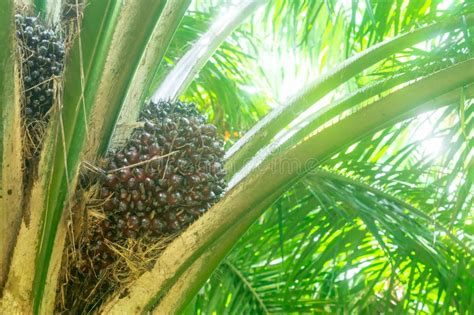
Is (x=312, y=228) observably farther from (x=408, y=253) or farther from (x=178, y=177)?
(x=178, y=177)

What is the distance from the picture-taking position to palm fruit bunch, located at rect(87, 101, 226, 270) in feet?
5.18

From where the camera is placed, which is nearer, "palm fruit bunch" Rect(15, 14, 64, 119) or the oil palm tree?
the oil palm tree

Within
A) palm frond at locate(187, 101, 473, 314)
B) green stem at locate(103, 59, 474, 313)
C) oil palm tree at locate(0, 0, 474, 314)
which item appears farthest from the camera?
palm frond at locate(187, 101, 473, 314)

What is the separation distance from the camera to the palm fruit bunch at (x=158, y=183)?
62.2 inches

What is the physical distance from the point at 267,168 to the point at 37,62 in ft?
2.09

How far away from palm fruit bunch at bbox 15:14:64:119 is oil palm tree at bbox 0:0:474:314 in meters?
0.11

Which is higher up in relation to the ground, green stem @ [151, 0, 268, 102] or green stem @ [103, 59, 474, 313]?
green stem @ [151, 0, 268, 102]

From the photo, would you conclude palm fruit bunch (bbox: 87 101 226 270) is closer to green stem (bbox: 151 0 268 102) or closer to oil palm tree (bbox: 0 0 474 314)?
oil palm tree (bbox: 0 0 474 314)

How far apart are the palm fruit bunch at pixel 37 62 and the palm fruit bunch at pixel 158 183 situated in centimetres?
23

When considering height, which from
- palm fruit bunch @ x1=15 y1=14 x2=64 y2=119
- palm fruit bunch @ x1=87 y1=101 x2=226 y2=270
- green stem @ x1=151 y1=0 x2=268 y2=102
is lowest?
palm fruit bunch @ x1=87 y1=101 x2=226 y2=270

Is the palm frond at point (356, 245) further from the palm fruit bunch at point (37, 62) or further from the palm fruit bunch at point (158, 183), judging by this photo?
the palm fruit bunch at point (37, 62)

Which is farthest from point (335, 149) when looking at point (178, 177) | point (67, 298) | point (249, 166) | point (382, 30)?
point (382, 30)

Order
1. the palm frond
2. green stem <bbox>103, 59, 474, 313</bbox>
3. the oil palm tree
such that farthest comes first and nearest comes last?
the palm frond → green stem <bbox>103, 59, 474, 313</bbox> → the oil palm tree

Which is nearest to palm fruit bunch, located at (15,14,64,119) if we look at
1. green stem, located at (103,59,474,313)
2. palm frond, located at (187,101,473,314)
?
green stem, located at (103,59,474,313)
